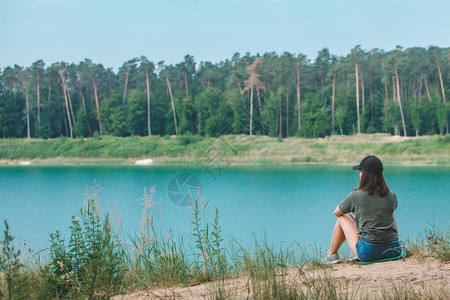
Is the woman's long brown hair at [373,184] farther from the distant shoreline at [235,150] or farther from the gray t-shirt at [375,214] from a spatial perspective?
the distant shoreline at [235,150]

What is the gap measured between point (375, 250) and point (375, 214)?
0.30 metres

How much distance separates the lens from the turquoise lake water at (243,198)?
12.9 meters

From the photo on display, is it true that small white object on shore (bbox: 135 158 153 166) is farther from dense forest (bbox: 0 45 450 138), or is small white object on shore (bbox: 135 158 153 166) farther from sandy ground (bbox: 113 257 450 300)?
sandy ground (bbox: 113 257 450 300)

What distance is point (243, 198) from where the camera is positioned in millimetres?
19500

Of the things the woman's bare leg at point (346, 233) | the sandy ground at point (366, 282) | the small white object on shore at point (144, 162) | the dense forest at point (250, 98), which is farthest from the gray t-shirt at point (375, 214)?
the dense forest at point (250, 98)

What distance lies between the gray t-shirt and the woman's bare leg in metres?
0.14

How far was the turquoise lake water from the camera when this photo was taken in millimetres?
12922

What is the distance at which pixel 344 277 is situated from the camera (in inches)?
127

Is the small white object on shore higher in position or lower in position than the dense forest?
lower

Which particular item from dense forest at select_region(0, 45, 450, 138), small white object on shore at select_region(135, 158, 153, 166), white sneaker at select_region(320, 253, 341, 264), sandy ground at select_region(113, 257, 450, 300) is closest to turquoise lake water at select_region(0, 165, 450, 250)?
sandy ground at select_region(113, 257, 450, 300)

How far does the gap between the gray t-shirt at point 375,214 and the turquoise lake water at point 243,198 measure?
242 cm

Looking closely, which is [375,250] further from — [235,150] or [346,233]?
[235,150]

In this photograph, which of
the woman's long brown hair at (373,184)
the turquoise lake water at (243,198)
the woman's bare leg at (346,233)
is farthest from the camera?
the turquoise lake water at (243,198)

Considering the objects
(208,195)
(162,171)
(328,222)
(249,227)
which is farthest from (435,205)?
(162,171)
